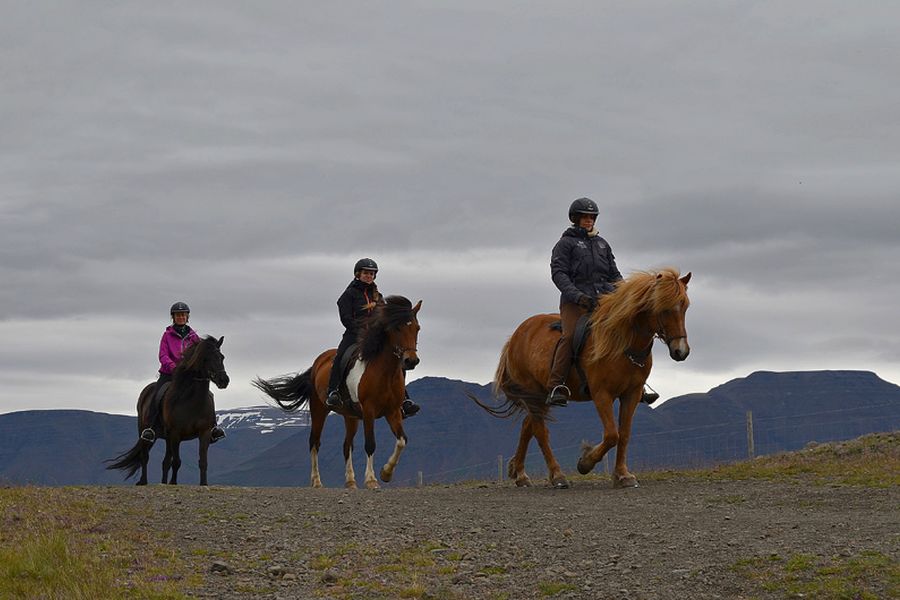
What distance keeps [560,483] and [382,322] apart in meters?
4.06

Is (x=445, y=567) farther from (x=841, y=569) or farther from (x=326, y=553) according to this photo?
(x=841, y=569)

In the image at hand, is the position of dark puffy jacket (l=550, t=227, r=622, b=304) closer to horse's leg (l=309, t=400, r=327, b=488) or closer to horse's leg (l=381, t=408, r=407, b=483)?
horse's leg (l=381, t=408, r=407, b=483)

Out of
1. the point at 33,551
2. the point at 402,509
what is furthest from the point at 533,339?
the point at 33,551

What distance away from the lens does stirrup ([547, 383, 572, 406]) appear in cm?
1683

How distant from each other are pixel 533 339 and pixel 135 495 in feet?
19.0

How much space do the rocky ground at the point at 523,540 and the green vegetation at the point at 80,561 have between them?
318 mm

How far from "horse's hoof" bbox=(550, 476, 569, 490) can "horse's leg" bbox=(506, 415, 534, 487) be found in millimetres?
890

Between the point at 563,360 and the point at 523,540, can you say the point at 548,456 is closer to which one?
the point at 563,360

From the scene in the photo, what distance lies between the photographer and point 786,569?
380 inches

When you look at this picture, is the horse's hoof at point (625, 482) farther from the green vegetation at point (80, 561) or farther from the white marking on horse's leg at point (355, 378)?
the green vegetation at point (80, 561)

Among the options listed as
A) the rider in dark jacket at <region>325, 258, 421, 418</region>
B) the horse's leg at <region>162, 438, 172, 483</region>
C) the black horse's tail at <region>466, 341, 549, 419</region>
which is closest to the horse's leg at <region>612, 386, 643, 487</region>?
the black horse's tail at <region>466, 341, 549, 419</region>

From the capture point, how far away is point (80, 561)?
11.5 metres

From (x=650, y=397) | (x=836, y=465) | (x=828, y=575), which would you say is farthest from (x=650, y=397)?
(x=828, y=575)

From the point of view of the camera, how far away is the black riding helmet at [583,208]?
17500 millimetres
